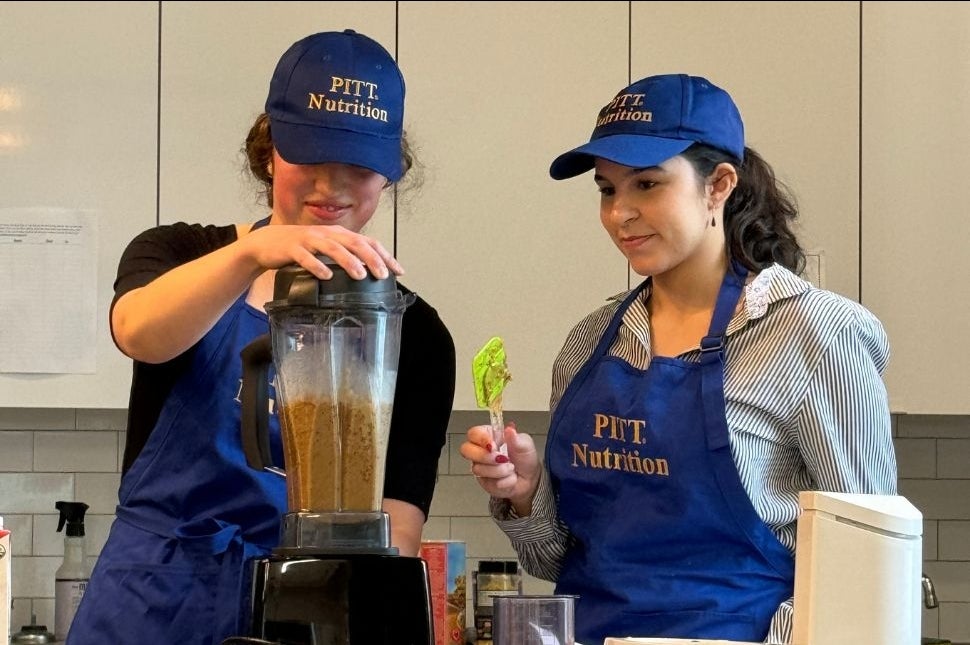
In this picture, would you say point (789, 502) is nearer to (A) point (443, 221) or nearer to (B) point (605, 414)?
(B) point (605, 414)

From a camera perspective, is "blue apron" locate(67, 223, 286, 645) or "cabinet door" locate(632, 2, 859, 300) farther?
"cabinet door" locate(632, 2, 859, 300)

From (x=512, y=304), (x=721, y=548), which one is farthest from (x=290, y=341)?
(x=512, y=304)

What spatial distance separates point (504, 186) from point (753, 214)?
1.11 meters

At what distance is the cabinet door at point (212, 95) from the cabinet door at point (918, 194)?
3.37 ft

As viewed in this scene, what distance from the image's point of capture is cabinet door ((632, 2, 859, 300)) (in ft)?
9.21

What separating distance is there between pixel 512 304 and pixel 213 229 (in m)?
1.21

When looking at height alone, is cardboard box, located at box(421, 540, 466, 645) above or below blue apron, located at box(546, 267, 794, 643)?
below

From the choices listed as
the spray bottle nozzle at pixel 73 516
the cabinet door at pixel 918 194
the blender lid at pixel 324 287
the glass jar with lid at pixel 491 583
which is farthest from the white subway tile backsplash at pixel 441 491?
the blender lid at pixel 324 287

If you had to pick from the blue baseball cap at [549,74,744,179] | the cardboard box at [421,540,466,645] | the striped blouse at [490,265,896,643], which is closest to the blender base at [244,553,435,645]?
the striped blouse at [490,265,896,643]

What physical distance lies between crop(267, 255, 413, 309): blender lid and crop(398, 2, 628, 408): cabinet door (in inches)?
63.0

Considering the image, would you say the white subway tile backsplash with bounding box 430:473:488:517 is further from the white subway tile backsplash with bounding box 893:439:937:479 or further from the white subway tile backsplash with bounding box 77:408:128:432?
the white subway tile backsplash with bounding box 893:439:937:479

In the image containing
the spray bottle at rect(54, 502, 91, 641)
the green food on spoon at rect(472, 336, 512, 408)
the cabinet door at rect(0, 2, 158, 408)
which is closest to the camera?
the green food on spoon at rect(472, 336, 512, 408)

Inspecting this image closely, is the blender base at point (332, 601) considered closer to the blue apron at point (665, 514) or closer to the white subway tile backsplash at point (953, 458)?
the blue apron at point (665, 514)

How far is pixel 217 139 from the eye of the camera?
276 cm
